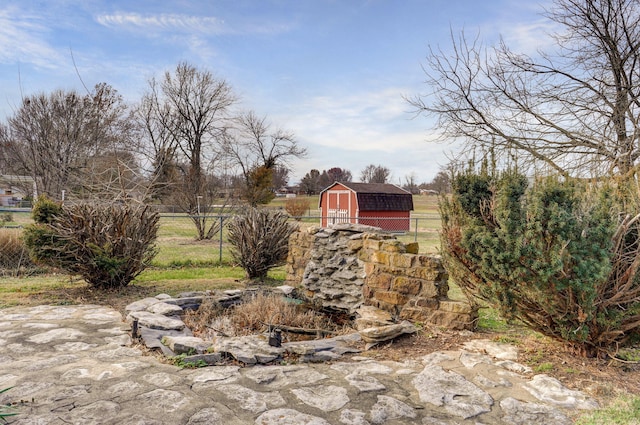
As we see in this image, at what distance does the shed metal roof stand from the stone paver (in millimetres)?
18062

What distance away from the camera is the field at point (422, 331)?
278 centimetres

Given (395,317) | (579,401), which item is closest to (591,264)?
(579,401)

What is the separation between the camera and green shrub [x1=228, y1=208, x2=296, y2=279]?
759 cm

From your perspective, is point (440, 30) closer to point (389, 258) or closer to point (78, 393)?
point (389, 258)

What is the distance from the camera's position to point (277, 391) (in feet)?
8.82

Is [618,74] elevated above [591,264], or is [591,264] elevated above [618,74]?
[618,74]

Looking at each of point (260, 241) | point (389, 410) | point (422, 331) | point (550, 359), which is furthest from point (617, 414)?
point (260, 241)

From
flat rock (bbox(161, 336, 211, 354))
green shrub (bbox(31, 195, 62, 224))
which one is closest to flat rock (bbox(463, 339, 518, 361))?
flat rock (bbox(161, 336, 211, 354))

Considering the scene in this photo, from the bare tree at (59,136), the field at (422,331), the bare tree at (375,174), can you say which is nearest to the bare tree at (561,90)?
the field at (422,331)

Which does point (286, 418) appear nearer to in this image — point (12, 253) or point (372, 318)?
point (372, 318)

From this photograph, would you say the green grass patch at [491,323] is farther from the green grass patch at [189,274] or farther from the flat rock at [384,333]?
the green grass patch at [189,274]

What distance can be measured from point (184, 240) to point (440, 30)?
11.8 m

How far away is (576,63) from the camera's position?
740 cm

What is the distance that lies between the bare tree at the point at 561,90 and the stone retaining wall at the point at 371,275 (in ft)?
11.2
